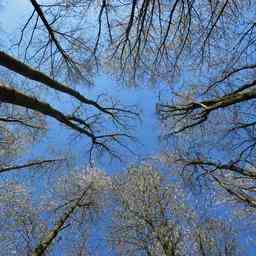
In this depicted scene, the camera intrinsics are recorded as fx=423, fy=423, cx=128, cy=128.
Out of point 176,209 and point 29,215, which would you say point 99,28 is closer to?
point 29,215

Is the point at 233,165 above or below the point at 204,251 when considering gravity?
below

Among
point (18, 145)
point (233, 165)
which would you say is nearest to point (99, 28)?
point (233, 165)

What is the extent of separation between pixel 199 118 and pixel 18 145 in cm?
536

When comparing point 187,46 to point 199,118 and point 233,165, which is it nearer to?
point 199,118

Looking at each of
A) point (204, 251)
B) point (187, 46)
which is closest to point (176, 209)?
point (204, 251)

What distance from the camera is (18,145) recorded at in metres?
11.8

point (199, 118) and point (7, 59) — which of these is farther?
point (199, 118)

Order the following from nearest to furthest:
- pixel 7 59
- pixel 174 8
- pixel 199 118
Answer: pixel 7 59, pixel 174 8, pixel 199 118

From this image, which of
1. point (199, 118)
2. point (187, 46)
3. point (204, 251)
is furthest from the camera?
point (204, 251)

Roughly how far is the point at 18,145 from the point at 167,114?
15.7ft

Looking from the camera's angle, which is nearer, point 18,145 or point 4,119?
point 4,119

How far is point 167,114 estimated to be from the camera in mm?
9070

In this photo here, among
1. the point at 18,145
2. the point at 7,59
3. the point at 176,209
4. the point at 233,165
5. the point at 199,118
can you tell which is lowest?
the point at 7,59

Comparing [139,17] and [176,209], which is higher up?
[176,209]
